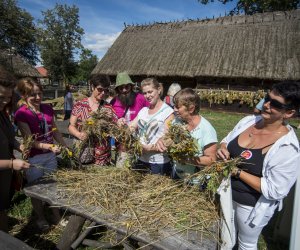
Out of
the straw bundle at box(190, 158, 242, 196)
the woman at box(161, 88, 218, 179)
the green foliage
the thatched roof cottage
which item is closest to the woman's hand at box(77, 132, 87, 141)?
the woman at box(161, 88, 218, 179)

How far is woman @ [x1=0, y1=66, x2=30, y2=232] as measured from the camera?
7.49 ft

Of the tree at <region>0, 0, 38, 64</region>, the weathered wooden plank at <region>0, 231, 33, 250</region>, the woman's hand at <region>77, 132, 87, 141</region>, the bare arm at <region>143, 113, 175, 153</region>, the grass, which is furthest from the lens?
the tree at <region>0, 0, 38, 64</region>

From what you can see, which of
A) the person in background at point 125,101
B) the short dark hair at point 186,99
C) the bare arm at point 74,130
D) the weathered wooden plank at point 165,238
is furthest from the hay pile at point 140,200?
the person in background at point 125,101

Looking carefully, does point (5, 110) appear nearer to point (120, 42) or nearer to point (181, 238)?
point (181, 238)

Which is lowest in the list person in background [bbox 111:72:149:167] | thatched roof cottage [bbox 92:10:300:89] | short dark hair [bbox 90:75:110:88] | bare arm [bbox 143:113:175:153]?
bare arm [bbox 143:113:175:153]

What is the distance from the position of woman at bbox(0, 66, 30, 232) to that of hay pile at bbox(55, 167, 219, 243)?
0.46 metres

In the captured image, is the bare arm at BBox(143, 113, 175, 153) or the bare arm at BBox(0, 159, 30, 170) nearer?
the bare arm at BBox(0, 159, 30, 170)

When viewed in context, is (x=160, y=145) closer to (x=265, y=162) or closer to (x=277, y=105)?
(x=265, y=162)

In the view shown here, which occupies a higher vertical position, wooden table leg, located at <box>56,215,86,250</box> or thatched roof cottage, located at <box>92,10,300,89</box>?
thatched roof cottage, located at <box>92,10,300,89</box>

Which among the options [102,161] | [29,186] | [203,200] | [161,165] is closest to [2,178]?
[29,186]

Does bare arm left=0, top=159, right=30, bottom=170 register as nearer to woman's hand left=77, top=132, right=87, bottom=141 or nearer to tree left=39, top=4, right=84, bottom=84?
woman's hand left=77, top=132, right=87, bottom=141

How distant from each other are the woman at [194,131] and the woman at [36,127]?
4.44 feet

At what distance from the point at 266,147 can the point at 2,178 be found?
2351mm

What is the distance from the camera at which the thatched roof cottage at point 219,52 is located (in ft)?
50.6
